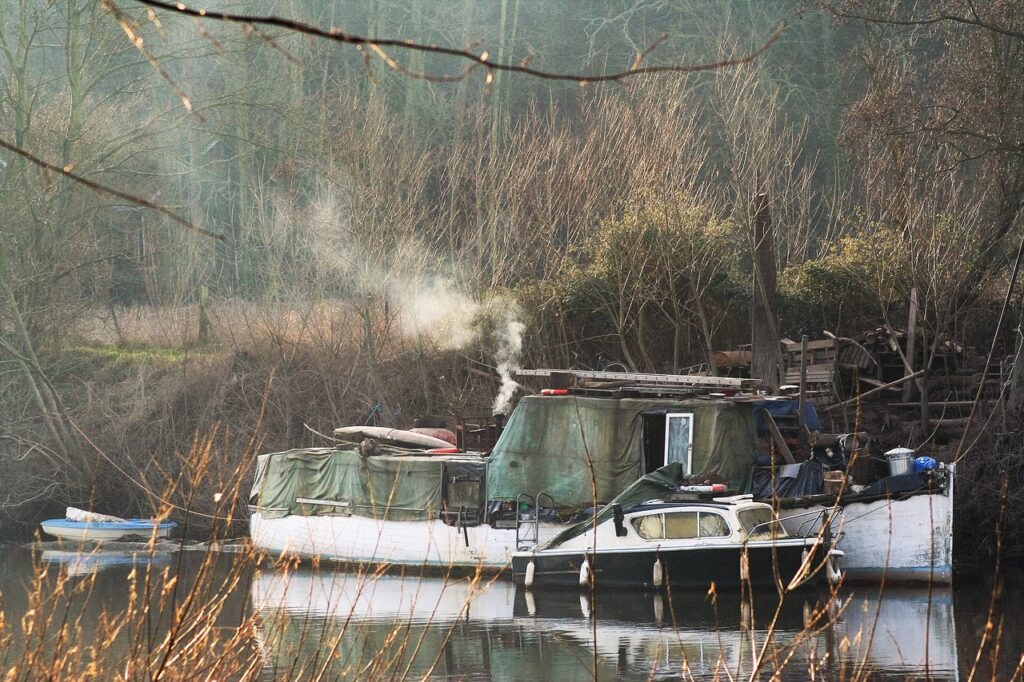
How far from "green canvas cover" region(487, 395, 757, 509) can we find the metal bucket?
222 cm

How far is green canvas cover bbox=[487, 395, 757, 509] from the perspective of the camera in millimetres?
20938

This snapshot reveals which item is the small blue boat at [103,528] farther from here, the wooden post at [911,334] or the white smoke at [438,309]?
the wooden post at [911,334]

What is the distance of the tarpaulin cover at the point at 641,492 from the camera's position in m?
19.8

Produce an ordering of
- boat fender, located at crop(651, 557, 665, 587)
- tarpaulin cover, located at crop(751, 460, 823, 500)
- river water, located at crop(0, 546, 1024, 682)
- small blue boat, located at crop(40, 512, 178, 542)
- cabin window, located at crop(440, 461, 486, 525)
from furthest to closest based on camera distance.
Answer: small blue boat, located at crop(40, 512, 178, 542), cabin window, located at crop(440, 461, 486, 525), tarpaulin cover, located at crop(751, 460, 823, 500), boat fender, located at crop(651, 557, 665, 587), river water, located at crop(0, 546, 1024, 682)

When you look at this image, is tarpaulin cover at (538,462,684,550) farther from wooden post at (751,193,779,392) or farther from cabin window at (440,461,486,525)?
wooden post at (751,193,779,392)

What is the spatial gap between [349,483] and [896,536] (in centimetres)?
989

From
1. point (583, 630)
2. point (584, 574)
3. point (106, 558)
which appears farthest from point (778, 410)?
point (106, 558)

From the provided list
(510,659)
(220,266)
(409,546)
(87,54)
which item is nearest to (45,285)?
(87,54)

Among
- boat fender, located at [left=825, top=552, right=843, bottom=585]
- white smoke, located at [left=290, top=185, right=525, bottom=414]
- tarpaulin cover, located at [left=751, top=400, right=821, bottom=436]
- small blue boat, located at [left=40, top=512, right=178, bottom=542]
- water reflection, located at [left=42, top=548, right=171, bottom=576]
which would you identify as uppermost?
white smoke, located at [left=290, top=185, right=525, bottom=414]

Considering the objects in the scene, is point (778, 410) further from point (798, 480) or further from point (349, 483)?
point (349, 483)

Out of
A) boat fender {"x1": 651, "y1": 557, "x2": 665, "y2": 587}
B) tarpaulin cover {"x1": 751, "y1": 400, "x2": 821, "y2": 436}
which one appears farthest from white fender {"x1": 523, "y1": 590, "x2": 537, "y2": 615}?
tarpaulin cover {"x1": 751, "y1": 400, "x2": 821, "y2": 436}

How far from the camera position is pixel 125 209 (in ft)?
114

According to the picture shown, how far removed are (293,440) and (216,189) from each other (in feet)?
33.3

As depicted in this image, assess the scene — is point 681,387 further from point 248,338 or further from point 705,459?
point 248,338
